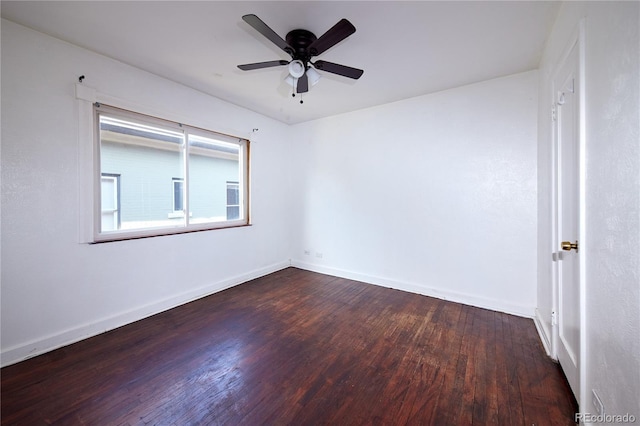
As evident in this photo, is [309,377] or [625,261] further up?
[625,261]

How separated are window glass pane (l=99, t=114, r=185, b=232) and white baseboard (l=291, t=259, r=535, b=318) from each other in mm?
2521

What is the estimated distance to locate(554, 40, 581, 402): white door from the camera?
158cm

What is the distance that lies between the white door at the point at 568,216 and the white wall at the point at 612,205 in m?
0.29

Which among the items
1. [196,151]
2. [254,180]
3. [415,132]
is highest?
[415,132]

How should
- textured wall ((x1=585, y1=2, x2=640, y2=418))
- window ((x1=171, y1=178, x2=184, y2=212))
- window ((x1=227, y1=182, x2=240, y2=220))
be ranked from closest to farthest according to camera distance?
textured wall ((x1=585, y1=2, x2=640, y2=418)), window ((x1=171, y1=178, x2=184, y2=212)), window ((x1=227, y1=182, x2=240, y2=220))

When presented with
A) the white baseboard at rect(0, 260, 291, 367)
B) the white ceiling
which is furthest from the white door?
the white baseboard at rect(0, 260, 291, 367)

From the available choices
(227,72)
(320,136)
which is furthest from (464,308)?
(227,72)

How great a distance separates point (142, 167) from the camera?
9.30 ft

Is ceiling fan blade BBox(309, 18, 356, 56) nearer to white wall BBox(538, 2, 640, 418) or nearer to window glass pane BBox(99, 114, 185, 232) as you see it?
white wall BBox(538, 2, 640, 418)

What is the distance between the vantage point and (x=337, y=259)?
4.25 m

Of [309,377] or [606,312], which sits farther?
[309,377]

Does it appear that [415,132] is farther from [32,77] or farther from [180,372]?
[32,77]

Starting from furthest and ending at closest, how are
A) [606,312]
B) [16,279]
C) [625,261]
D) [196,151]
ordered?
[196,151] < [16,279] < [606,312] < [625,261]

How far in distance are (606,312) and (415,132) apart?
2.81 meters
